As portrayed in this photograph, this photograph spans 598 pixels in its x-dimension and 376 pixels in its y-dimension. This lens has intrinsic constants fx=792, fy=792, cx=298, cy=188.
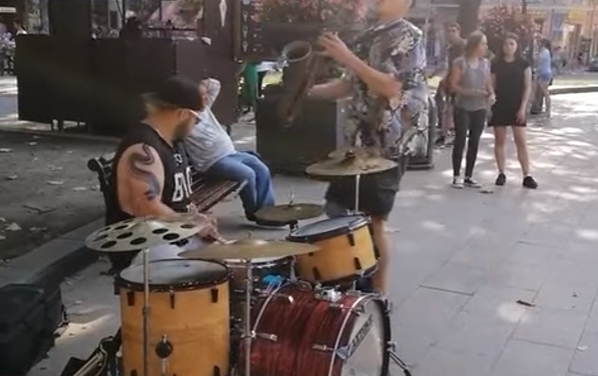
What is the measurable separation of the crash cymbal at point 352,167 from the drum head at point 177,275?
2.90 ft

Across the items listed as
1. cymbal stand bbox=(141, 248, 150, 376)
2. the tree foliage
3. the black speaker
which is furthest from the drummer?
the tree foliage

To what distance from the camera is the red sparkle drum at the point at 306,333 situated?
2771 mm

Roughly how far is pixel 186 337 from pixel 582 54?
43.7m

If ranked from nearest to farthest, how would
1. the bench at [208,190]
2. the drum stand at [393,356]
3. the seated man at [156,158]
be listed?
1. the seated man at [156,158]
2. the drum stand at [393,356]
3. the bench at [208,190]

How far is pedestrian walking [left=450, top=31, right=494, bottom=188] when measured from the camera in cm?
781

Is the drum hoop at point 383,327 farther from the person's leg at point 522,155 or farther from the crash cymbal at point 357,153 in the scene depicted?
the person's leg at point 522,155

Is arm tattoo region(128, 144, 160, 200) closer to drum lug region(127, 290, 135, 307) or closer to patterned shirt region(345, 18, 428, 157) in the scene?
drum lug region(127, 290, 135, 307)

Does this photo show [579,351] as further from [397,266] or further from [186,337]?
[186,337]

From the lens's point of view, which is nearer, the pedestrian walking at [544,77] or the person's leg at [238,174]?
the person's leg at [238,174]

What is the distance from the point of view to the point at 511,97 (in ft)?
25.9

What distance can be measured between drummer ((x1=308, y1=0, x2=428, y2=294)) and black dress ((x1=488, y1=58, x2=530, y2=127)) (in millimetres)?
4024

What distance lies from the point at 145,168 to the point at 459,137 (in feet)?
17.8

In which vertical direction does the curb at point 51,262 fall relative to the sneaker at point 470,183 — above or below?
above

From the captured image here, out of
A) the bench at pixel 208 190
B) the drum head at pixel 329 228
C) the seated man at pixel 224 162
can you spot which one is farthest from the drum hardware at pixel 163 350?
the seated man at pixel 224 162
